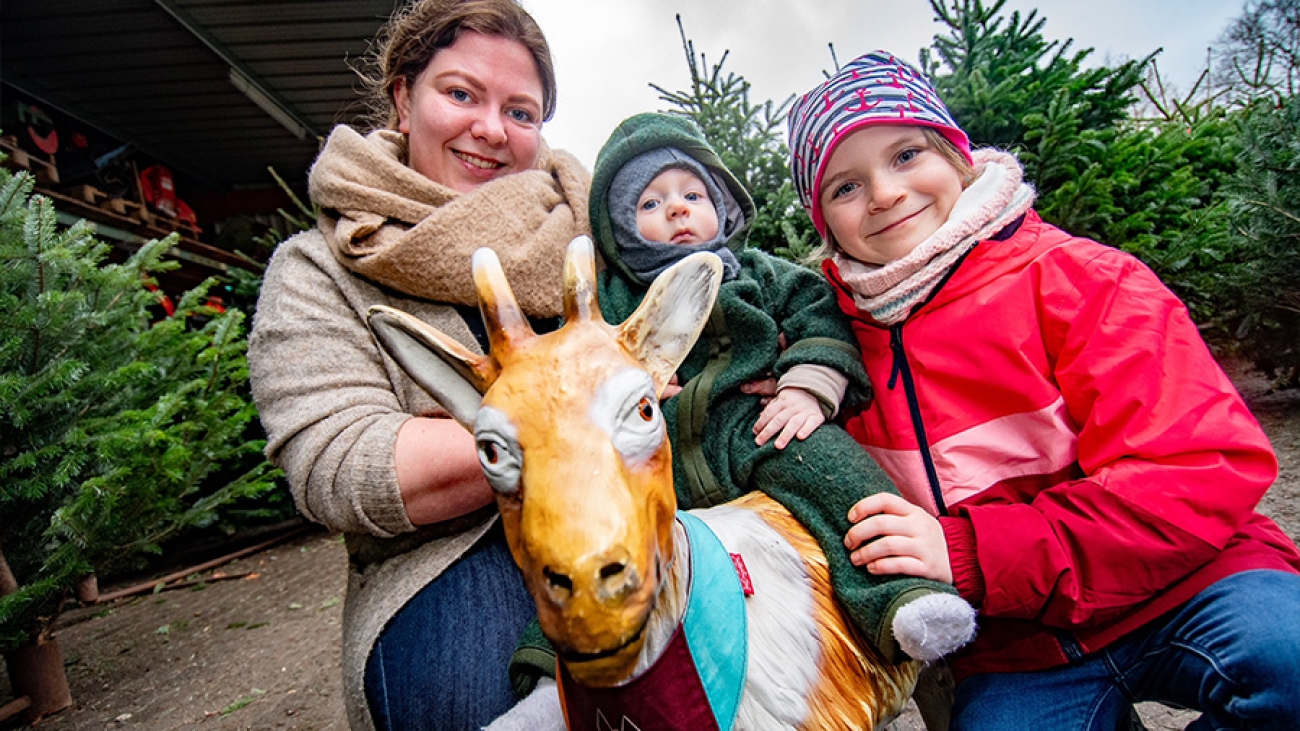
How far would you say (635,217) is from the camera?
203 cm

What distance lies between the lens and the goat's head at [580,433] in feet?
2.83

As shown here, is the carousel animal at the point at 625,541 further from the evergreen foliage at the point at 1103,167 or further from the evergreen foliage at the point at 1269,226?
the evergreen foliage at the point at 1269,226

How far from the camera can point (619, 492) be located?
Answer: 35.7 inches

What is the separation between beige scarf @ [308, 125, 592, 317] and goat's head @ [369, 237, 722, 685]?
658mm

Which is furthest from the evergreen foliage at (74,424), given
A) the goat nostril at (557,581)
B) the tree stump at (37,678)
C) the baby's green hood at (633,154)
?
the goat nostril at (557,581)

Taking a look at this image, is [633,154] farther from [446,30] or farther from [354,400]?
[354,400]

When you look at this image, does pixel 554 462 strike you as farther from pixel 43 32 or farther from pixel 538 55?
pixel 43 32

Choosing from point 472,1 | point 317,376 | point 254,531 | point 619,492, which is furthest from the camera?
point 254,531

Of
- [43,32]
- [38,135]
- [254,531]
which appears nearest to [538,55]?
[254,531]

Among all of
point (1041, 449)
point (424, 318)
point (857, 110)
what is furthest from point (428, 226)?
point (1041, 449)

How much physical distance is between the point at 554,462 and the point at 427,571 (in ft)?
2.87

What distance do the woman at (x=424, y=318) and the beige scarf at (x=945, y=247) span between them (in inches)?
35.7

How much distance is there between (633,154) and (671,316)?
43.3 inches

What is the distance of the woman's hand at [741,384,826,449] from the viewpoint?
1.56m
